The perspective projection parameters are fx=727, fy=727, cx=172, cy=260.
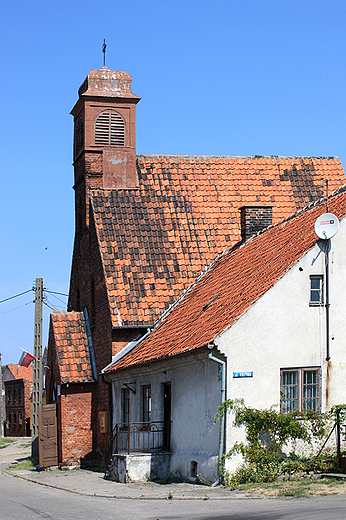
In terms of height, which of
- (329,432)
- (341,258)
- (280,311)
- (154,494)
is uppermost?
(341,258)

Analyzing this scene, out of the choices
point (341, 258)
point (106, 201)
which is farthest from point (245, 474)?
point (106, 201)

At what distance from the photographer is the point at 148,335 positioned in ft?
73.3

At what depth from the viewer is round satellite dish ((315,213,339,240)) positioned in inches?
646

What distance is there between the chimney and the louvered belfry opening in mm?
6898

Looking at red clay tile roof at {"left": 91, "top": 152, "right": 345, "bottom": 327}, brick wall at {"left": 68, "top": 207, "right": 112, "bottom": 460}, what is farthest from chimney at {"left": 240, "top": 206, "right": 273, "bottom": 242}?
brick wall at {"left": 68, "top": 207, "right": 112, "bottom": 460}

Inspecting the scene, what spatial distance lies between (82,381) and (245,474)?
33.3ft

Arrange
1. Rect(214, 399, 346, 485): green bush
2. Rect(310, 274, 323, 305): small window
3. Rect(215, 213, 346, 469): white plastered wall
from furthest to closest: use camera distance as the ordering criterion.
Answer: Rect(310, 274, 323, 305): small window
Rect(215, 213, 346, 469): white plastered wall
Rect(214, 399, 346, 485): green bush

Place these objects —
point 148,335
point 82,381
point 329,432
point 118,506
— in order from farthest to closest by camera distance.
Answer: point 82,381
point 148,335
point 329,432
point 118,506

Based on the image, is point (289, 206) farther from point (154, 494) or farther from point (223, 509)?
point (223, 509)

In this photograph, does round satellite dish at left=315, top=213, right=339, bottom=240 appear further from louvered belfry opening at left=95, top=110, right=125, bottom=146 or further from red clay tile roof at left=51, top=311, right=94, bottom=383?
louvered belfry opening at left=95, top=110, right=125, bottom=146

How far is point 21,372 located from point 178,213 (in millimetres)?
53995

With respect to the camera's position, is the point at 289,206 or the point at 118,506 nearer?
the point at 118,506

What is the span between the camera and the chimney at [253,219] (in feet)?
78.9

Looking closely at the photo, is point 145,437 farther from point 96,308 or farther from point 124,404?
point 96,308
